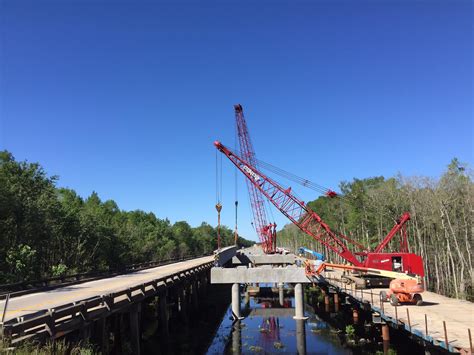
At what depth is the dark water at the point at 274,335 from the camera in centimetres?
2361

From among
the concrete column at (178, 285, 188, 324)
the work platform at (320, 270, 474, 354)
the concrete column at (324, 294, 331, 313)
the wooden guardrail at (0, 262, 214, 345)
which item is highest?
the wooden guardrail at (0, 262, 214, 345)

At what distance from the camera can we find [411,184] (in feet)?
148

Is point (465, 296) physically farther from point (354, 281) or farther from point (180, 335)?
point (180, 335)

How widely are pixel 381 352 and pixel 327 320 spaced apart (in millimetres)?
12485

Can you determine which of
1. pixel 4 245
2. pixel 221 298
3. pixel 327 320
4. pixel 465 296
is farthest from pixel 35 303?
pixel 465 296

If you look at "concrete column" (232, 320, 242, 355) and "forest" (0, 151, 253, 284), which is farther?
"forest" (0, 151, 253, 284)

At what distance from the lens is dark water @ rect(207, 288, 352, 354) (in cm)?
2361

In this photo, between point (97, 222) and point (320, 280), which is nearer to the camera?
point (320, 280)

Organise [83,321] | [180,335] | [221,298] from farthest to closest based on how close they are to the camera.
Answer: [221,298], [180,335], [83,321]

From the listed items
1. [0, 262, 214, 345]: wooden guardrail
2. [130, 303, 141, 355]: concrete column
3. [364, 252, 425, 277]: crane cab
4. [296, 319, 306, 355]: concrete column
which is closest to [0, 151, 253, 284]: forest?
[130, 303, 141, 355]: concrete column

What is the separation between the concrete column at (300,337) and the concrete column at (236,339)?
387 cm

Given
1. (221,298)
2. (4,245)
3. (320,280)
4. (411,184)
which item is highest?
(411,184)

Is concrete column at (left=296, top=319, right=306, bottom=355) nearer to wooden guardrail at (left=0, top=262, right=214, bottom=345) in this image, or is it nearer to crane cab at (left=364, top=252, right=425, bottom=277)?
crane cab at (left=364, top=252, right=425, bottom=277)

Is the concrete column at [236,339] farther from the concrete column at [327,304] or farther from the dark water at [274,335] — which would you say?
the concrete column at [327,304]
